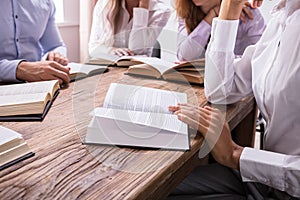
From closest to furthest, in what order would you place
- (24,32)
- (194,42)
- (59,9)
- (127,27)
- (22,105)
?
(22,105) → (24,32) → (194,42) → (127,27) → (59,9)

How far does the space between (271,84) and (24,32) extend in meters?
1.08

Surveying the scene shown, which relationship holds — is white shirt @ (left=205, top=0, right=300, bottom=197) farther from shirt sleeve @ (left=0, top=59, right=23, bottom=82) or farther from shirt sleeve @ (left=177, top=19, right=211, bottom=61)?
shirt sleeve @ (left=0, top=59, right=23, bottom=82)

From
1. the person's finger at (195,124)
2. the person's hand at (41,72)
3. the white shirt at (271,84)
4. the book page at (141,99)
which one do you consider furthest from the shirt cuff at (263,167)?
the person's hand at (41,72)

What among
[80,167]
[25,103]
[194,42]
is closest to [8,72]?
[25,103]

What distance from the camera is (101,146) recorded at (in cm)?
82

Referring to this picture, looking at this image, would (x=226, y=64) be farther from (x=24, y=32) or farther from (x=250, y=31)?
(x=24, y=32)

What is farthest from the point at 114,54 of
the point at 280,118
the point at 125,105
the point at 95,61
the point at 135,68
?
the point at 280,118

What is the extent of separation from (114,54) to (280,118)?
966mm

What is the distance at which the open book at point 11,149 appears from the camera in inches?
28.4

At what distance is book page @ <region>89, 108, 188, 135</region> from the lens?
0.87 metres

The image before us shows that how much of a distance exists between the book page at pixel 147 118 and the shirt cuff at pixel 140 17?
1.19 metres

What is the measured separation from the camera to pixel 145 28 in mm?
2002

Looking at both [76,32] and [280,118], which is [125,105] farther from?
[76,32]

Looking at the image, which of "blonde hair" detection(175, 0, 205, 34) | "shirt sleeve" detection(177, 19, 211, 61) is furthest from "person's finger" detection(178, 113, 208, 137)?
"blonde hair" detection(175, 0, 205, 34)
